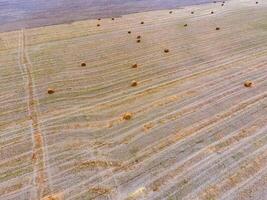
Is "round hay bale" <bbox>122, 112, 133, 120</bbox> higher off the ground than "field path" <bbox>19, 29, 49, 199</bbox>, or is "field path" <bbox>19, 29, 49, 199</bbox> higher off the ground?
"round hay bale" <bbox>122, 112, 133, 120</bbox>

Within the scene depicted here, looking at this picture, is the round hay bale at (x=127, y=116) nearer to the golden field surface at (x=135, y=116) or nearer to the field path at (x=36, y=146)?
the golden field surface at (x=135, y=116)

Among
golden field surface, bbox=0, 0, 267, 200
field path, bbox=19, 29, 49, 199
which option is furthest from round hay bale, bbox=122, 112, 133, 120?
field path, bbox=19, 29, 49, 199

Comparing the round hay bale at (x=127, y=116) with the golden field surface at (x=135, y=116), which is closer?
the golden field surface at (x=135, y=116)

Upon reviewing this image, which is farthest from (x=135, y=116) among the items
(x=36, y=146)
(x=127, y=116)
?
(x=36, y=146)

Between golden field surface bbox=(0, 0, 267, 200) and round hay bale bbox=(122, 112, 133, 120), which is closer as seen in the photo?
golden field surface bbox=(0, 0, 267, 200)

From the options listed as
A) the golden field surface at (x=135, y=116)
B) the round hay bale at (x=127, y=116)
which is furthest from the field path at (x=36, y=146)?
the round hay bale at (x=127, y=116)

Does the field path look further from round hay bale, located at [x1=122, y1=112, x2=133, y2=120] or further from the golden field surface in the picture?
round hay bale, located at [x1=122, y1=112, x2=133, y2=120]

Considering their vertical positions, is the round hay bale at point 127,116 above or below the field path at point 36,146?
above

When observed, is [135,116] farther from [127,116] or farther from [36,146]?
[36,146]

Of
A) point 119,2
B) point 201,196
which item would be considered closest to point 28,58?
point 201,196
